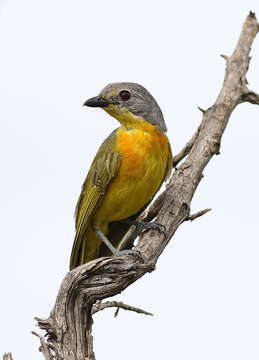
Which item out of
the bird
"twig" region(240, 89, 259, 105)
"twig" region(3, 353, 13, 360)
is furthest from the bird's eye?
"twig" region(3, 353, 13, 360)

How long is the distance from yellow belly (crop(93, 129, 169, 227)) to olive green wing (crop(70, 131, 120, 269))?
67 millimetres

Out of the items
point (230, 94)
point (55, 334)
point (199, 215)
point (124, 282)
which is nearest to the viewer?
point (55, 334)

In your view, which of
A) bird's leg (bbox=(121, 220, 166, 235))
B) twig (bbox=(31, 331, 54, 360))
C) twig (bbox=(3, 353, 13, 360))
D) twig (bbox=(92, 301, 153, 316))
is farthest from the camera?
bird's leg (bbox=(121, 220, 166, 235))

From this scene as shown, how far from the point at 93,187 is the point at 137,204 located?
48cm

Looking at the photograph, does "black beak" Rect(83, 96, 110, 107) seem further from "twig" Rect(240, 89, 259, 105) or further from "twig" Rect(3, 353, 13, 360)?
"twig" Rect(3, 353, 13, 360)

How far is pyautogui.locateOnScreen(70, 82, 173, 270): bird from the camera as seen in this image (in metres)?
8.16

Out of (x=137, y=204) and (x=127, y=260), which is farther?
(x=137, y=204)

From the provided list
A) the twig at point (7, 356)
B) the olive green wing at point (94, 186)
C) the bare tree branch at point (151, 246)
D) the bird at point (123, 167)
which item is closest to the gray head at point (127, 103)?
the bird at point (123, 167)

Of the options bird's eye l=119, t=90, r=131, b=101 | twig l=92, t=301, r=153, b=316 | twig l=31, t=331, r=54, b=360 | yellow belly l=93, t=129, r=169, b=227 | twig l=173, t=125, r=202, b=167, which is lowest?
twig l=31, t=331, r=54, b=360

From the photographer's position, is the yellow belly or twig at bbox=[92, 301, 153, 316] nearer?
twig at bbox=[92, 301, 153, 316]

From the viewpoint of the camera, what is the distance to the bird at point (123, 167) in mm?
8156

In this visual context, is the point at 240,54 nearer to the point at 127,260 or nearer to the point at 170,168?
the point at 170,168

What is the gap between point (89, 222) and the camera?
852 cm

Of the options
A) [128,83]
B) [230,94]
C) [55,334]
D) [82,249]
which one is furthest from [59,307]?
[230,94]
